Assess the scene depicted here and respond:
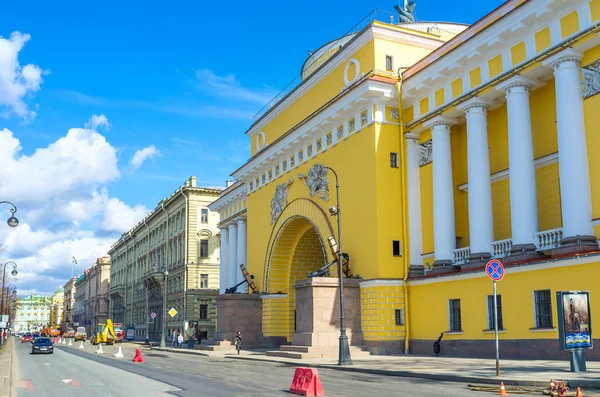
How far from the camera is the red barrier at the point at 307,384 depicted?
14.4 m

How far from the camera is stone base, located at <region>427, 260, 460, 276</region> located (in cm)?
2890

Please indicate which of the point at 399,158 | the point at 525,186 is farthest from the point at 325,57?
the point at 525,186

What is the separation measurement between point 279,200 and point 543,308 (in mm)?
22294

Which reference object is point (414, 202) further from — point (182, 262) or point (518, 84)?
point (182, 262)

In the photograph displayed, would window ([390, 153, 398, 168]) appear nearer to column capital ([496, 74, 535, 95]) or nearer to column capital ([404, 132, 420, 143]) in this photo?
column capital ([404, 132, 420, 143])

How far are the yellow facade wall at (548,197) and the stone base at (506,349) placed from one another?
5.06m

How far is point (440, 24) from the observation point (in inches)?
1639

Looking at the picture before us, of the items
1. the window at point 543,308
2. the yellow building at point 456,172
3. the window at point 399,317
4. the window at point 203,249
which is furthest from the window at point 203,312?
the window at point 543,308

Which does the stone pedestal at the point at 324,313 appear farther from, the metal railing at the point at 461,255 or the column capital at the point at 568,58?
the column capital at the point at 568,58

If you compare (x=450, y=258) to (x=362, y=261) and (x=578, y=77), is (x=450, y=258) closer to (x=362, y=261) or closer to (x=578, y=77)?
(x=362, y=261)

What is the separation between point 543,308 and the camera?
76.4 ft

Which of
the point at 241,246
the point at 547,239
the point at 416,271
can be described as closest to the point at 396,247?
the point at 416,271

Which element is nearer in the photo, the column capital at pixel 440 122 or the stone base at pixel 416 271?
the column capital at pixel 440 122

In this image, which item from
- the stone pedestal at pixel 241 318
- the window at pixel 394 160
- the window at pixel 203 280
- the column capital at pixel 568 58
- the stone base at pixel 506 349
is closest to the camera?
the stone base at pixel 506 349
